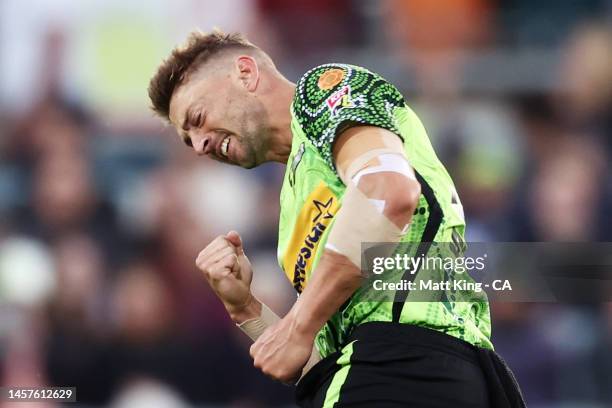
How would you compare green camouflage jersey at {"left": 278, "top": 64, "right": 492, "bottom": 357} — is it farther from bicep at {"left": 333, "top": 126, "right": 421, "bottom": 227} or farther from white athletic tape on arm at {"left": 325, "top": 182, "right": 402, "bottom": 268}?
white athletic tape on arm at {"left": 325, "top": 182, "right": 402, "bottom": 268}

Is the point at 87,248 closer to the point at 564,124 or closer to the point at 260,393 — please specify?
the point at 260,393

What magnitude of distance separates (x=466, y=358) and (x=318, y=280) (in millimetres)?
499

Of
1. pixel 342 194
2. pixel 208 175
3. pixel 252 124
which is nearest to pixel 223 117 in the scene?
pixel 252 124

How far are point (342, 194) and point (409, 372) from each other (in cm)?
56

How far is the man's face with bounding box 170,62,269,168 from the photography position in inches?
151

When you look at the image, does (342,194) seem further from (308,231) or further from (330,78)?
(330,78)

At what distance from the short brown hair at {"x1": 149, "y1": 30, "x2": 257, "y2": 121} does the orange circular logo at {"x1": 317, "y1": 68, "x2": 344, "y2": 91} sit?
78cm

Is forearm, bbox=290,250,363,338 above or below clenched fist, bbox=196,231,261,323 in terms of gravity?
below

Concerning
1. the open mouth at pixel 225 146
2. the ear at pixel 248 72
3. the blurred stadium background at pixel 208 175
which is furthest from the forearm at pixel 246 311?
the blurred stadium background at pixel 208 175

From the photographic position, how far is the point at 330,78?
330 cm

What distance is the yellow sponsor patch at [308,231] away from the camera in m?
3.34

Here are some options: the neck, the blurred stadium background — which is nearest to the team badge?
the neck

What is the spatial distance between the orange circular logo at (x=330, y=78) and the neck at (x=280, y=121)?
51cm

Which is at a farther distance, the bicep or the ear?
the ear
